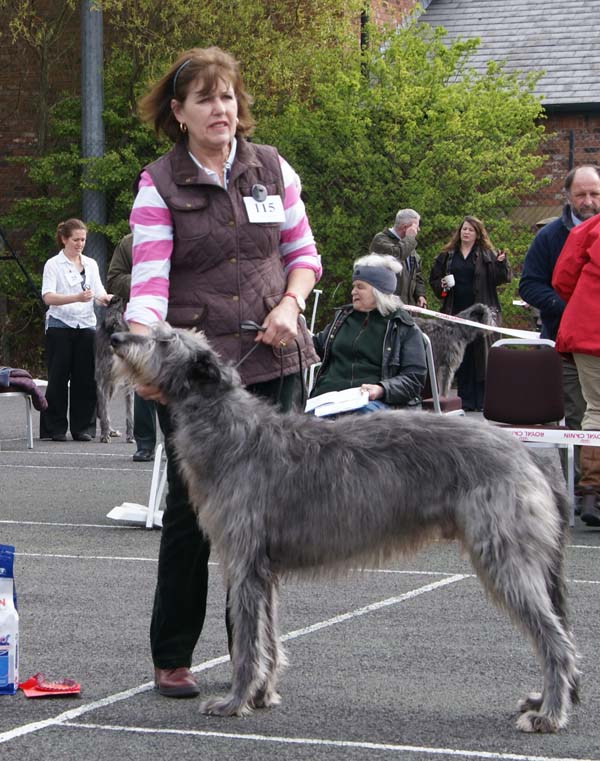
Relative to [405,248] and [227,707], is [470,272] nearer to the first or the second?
[405,248]

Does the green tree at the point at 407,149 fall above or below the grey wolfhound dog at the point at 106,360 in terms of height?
above

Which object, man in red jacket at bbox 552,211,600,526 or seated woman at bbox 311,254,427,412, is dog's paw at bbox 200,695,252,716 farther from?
man in red jacket at bbox 552,211,600,526

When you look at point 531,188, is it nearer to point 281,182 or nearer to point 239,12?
point 239,12

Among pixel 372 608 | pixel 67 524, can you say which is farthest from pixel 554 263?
pixel 372 608

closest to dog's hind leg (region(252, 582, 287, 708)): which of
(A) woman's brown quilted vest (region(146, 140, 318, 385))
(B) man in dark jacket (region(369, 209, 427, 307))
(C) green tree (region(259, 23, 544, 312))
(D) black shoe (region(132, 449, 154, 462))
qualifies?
(A) woman's brown quilted vest (region(146, 140, 318, 385))

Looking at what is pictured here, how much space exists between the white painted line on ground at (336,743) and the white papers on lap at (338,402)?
12.1 feet

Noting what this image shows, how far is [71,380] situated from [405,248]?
420 cm

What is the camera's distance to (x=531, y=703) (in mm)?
4922

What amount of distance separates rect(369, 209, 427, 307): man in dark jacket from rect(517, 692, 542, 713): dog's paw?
11250 mm

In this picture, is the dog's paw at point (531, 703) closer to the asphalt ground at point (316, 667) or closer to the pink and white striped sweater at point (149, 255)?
the asphalt ground at point (316, 667)

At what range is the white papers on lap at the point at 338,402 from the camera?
8.37m

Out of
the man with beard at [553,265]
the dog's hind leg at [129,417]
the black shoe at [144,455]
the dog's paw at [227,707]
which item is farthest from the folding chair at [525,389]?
the dog's hind leg at [129,417]

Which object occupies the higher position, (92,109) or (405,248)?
(92,109)

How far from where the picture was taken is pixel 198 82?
5129 mm
